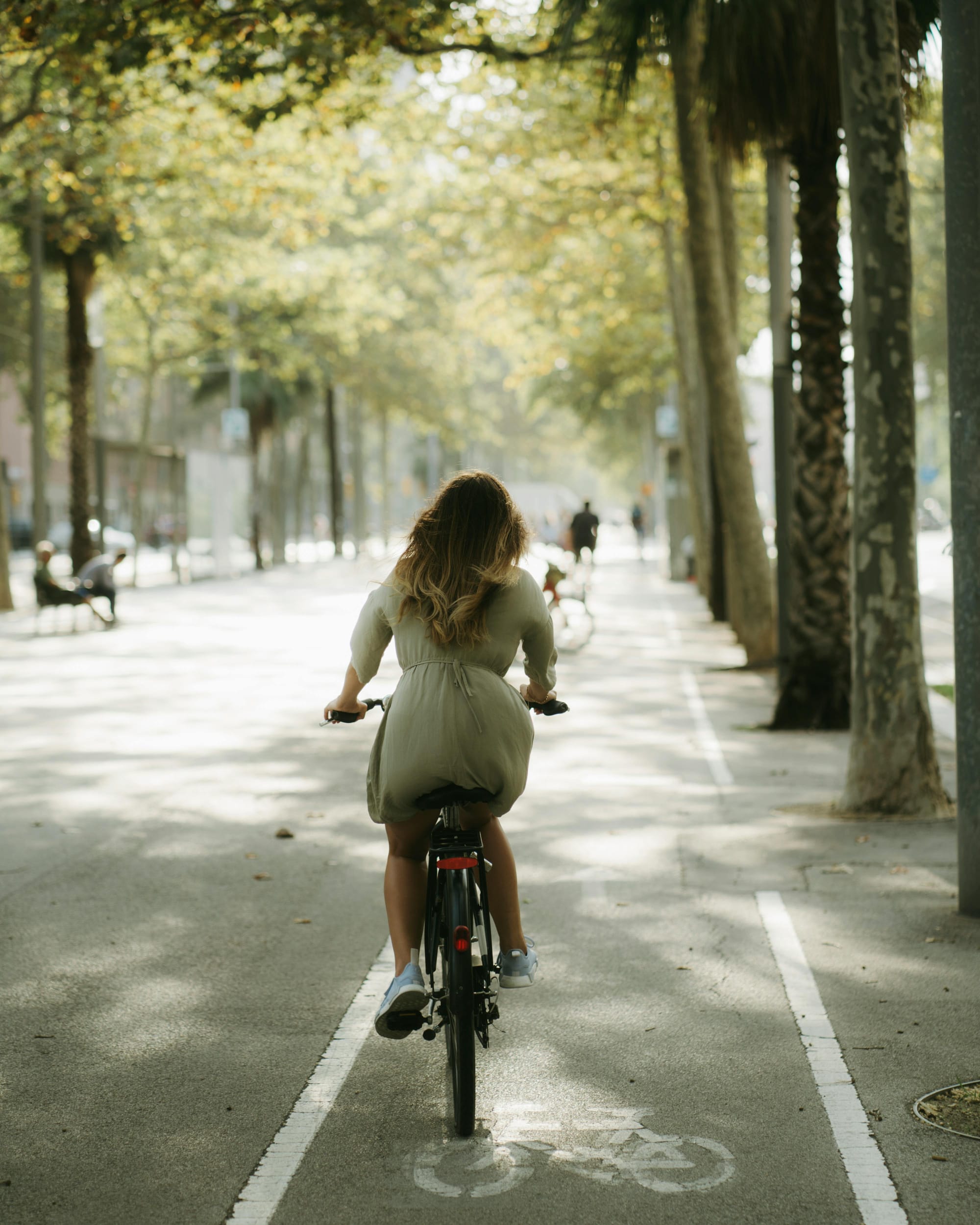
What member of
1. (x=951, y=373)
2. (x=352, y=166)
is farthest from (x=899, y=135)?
(x=352, y=166)

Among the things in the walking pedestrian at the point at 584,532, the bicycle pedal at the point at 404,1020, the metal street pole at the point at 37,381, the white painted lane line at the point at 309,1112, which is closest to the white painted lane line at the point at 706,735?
the white painted lane line at the point at 309,1112

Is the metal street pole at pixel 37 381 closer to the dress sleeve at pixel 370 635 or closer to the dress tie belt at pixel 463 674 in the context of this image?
the dress sleeve at pixel 370 635

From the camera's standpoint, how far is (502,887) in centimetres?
470

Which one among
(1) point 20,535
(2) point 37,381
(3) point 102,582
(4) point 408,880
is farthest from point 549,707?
(1) point 20,535

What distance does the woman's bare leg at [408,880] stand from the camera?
15.1 ft

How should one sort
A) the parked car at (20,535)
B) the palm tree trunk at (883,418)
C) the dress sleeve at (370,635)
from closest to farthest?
the dress sleeve at (370,635), the palm tree trunk at (883,418), the parked car at (20,535)

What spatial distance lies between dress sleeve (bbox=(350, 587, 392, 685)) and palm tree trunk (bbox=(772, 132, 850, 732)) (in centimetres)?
890

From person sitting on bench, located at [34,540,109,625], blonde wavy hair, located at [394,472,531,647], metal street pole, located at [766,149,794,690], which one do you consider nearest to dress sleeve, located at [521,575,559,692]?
blonde wavy hair, located at [394,472,531,647]

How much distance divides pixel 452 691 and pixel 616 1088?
1.27 m

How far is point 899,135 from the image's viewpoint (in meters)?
8.90

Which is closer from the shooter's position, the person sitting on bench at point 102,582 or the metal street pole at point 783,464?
the metal street pole at point 783,464

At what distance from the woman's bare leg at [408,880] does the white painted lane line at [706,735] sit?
623cm

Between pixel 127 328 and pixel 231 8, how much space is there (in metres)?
34.6

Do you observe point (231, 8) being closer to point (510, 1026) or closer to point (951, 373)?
point (951, 373)
